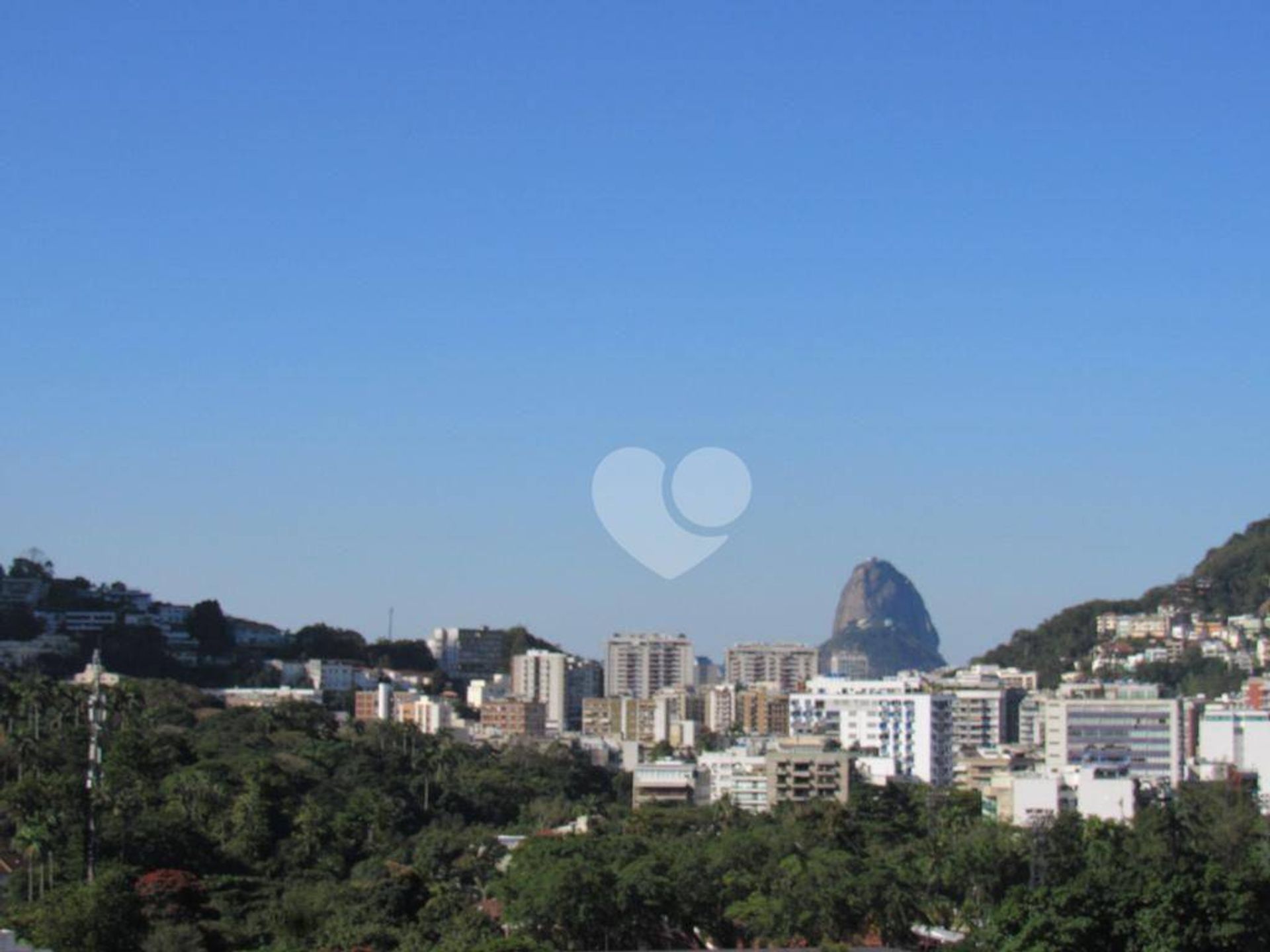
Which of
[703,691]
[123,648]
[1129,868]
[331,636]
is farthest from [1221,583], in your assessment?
[1129,868]

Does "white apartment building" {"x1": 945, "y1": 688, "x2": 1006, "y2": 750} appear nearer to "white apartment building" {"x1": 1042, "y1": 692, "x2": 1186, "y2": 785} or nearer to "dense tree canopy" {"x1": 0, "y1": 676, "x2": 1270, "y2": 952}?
"white apartment building" {"x1": 1042, "y1": 692, "x2": 1186, "y2": 785}

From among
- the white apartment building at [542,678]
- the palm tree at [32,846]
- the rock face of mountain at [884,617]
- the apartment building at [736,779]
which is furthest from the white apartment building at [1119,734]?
the rock face of mountain at [884,617]

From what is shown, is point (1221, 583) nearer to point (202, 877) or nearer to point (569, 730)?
point (569, 730)

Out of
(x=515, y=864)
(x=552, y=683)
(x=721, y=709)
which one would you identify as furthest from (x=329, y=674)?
(x=515, y=864)

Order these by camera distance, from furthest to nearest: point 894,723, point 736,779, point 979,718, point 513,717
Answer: point 513,717 < point 979,718 < point 894,723 < point 736,779

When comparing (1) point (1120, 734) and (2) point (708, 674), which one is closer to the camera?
(1) point (1120, 734)

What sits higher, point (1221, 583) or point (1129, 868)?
point (1221, 583)

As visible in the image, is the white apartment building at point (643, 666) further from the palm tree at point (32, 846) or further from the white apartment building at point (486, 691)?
the palm tree at point (32, 846)

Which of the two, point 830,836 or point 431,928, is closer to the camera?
point 431,928

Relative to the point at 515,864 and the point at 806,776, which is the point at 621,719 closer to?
the point at 806,776
